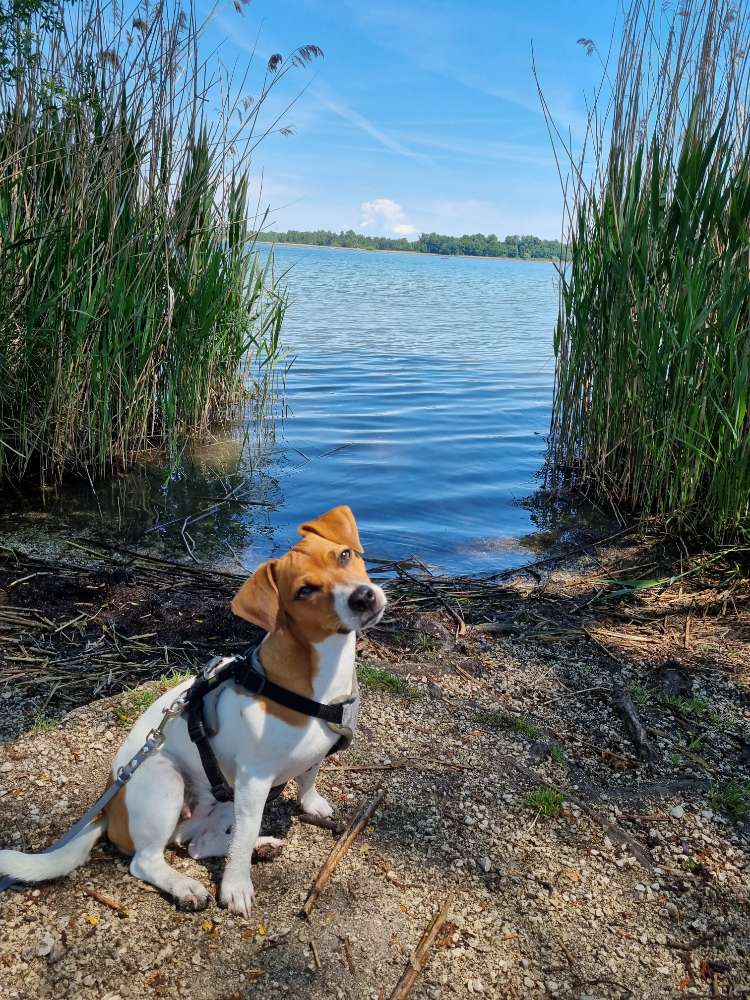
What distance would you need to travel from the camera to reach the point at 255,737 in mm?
2289

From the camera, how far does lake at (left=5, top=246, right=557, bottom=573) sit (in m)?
6.27

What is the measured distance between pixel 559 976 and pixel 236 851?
1.01 metres

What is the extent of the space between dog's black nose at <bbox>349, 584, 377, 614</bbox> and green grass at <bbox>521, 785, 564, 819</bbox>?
124cm

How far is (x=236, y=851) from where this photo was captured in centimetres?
238

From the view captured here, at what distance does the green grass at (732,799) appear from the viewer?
2.91 m

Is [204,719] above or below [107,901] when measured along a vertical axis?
above

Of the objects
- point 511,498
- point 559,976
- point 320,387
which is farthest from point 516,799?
point 320,387

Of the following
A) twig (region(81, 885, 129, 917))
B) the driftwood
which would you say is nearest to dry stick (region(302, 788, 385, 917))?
twig (region(81, 885, 129, 917))

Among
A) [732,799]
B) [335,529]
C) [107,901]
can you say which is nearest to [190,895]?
[107,901]

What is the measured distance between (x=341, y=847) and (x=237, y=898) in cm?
41

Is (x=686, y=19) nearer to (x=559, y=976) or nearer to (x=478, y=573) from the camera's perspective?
(x=478, y=573)

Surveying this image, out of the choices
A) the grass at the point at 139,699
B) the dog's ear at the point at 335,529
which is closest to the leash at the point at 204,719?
the dog's ear at the point at 335,529

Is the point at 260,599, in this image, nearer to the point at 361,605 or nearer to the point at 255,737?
the point at 361,605

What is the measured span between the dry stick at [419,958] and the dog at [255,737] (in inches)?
20.2
